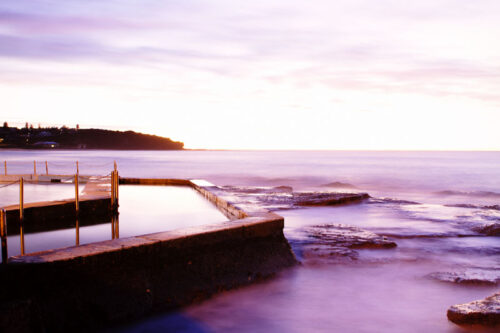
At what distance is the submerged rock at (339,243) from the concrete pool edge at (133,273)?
148 cm

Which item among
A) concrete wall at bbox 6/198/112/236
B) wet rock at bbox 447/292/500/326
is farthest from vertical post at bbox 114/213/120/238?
wet rock at bbox 447/292/500/326

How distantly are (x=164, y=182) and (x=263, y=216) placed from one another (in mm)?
11391

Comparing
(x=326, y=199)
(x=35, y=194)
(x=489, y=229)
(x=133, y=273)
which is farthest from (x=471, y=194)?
(x=133, y=273)

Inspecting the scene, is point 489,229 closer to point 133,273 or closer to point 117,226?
point 117,226

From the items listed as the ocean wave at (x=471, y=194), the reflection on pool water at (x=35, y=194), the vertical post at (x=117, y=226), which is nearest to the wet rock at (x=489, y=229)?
the vertical post at (x=117, y=226)

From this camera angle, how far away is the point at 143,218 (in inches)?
360

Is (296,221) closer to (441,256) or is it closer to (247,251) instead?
(441,256)

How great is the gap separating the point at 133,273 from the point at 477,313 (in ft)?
11.4

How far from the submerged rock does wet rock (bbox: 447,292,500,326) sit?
2.33 m

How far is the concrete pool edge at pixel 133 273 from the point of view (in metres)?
3.42

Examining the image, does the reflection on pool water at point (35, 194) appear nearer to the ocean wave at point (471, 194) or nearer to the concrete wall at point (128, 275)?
the concrete wall at point (128, 275)

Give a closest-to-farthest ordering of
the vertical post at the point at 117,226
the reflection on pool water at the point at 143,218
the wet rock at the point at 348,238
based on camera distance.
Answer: the reflection on pool water at the point at 143,218 < the wet rock at the point at 348,238 < the vertical post at the point at 117,226

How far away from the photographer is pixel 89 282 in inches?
148

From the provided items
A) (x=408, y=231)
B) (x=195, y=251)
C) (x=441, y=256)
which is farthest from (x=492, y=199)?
(x=195, y=251)
